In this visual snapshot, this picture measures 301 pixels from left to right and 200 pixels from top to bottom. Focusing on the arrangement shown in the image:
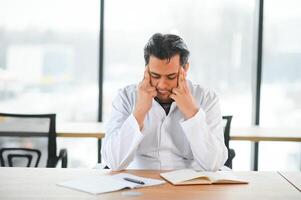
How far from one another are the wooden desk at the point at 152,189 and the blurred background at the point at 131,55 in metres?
2.43

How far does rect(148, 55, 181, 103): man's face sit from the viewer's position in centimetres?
217

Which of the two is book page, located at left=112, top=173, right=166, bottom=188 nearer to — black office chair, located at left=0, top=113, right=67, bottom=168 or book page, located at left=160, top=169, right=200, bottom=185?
book page, located at left=160, top=169, right=200, bottom=185

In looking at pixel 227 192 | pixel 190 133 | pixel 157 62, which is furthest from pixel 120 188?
pixel 157 62

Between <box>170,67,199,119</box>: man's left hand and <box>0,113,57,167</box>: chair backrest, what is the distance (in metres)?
1.17

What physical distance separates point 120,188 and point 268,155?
3003 millimetres

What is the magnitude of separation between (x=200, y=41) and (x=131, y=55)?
0.68 metres

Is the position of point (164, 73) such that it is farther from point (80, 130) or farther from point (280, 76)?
point (280, 76)

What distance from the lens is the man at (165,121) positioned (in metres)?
2.11

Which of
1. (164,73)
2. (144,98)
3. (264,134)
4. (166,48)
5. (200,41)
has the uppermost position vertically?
(200,41)

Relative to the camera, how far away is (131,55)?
4367 millimetres

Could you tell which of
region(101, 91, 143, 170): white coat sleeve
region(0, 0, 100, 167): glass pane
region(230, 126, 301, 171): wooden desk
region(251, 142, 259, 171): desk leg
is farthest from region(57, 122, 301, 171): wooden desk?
region(101, 91, 143, 170): white coat sleeve

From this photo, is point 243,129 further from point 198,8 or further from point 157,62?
point 157,62

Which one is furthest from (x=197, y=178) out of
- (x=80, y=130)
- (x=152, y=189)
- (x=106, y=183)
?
(x=80, y=130)

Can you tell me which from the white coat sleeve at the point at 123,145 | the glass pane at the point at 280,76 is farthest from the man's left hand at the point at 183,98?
the glass pane at the point at 280,76
